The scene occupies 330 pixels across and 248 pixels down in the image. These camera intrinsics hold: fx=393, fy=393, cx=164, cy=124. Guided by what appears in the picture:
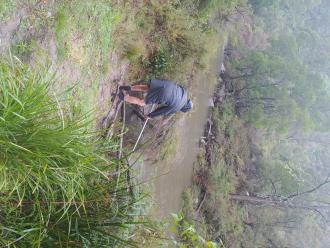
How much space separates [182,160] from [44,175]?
7281 millimetres

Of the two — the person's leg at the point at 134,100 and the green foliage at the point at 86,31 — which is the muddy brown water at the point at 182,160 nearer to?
the person's leg at the point at 134,100

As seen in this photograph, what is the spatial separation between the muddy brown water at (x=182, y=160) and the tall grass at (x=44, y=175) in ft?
14.6

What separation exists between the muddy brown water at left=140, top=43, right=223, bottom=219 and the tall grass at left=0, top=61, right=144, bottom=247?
4464 mm

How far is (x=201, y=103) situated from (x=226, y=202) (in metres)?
2.97

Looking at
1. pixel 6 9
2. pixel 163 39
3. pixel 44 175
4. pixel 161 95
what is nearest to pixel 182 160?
pixel 163 39

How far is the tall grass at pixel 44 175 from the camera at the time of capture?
2281 mm

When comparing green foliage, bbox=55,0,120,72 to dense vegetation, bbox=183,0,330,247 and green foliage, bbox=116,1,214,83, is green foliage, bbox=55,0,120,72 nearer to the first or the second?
green foliage, bbox=116,1,214,83

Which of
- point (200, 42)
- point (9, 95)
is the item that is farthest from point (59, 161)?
point (200, 42)

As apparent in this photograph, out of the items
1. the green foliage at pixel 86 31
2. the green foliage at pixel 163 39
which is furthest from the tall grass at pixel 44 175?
the green foliage at pixel 163 39

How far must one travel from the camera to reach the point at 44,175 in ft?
7.89

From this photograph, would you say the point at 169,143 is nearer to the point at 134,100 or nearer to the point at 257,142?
the point at 134,100

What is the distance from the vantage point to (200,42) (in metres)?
8.13

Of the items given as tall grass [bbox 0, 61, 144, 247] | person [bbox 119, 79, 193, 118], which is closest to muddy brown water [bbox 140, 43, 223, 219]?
person [bbox 119, 79, 193, 118]

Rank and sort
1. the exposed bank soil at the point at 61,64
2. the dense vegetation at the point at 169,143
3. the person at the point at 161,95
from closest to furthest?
the dense vegetation at the point at 169,143 < the exposed bank soil at the point at 61,64 < the person at the point at 161,95
